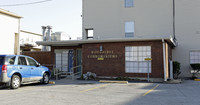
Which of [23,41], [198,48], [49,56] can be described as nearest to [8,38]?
[49,56]

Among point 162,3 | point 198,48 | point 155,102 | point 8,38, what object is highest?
point 162,3

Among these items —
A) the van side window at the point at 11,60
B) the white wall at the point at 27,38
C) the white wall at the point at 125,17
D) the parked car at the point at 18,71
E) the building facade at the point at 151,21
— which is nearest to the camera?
the parked car at the point at 18,71

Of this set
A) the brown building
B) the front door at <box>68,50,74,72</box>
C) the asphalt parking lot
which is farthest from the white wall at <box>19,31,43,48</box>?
the asphalt parking lot

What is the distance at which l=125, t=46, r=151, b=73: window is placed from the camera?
55.1 feet

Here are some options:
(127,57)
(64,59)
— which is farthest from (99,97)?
(64,59)

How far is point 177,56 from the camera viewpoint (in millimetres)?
20812

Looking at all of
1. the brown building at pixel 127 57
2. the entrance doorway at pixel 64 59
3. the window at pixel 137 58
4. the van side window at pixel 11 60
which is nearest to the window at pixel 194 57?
the brown building at pixel 127 57

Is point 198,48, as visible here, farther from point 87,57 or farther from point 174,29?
point 87,57

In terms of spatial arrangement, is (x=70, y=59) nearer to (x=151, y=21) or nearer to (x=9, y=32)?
(x=151, y=21)

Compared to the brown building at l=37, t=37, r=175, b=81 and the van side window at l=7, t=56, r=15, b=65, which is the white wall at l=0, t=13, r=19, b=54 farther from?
the van side window at l=7, t=56, r=15, b=65

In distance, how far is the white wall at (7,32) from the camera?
1019 inches

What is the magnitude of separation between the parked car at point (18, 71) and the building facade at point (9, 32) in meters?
14.5

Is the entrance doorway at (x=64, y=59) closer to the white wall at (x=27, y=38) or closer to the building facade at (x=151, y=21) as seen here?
the building facade at (x=151, y=21)

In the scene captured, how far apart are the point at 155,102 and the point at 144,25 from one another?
15372 mm
